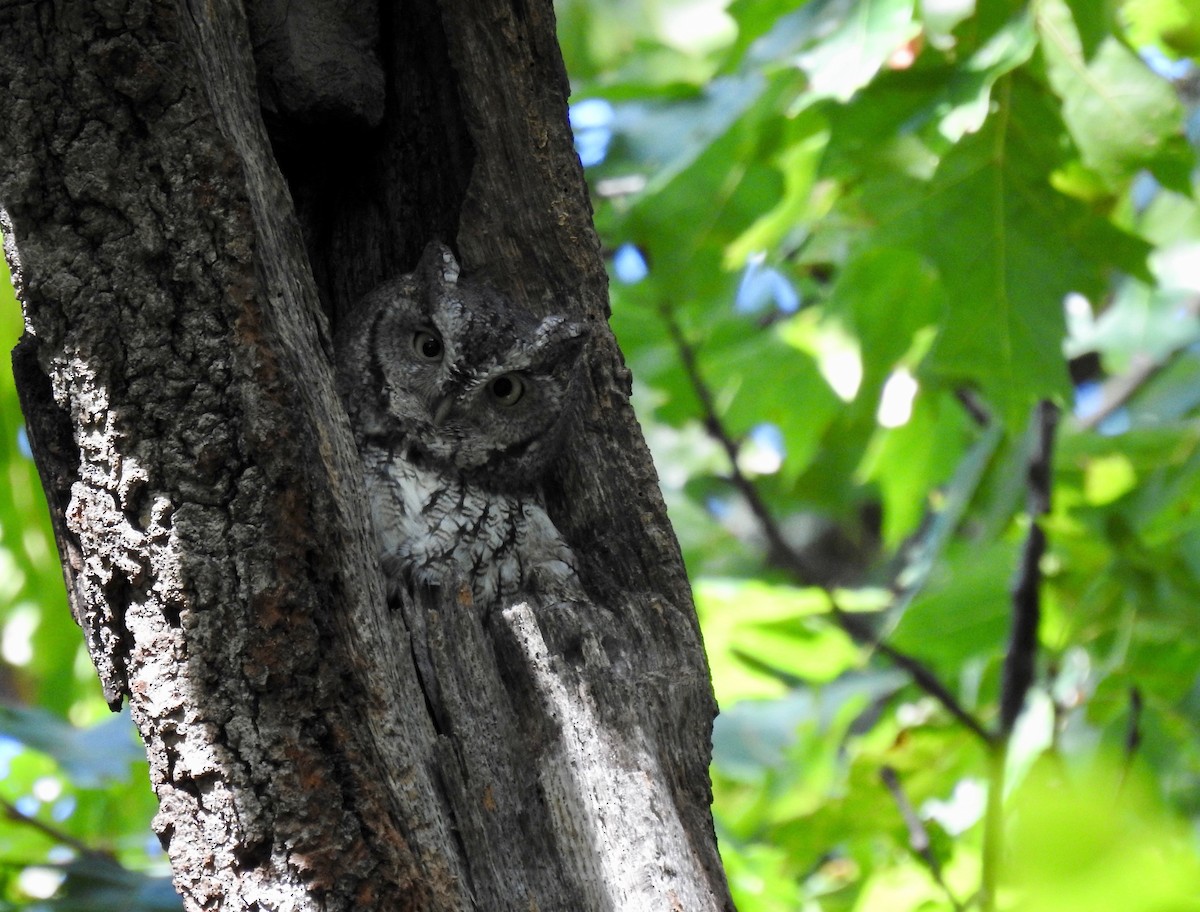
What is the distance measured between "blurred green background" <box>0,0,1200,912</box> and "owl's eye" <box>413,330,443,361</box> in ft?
3.11

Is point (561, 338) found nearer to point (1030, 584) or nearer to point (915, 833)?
point (915, 833)

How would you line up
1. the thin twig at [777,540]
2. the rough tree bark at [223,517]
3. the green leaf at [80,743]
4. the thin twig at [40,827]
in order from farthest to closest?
1. the thin twig at [777,540]
2. the thin twig at [40,827]
3. the green leaf at [80,743]
4. the rough tree bark at [223,517]

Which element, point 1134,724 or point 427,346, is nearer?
point 427,346

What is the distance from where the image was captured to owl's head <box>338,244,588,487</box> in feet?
6.82

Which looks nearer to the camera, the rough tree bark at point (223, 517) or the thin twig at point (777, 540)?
the rough tree bark at point (223, 517)

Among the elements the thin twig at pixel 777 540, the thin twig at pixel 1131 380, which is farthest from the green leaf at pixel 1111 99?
the thin twig at pixel 1131 380

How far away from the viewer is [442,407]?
2205 millimetres

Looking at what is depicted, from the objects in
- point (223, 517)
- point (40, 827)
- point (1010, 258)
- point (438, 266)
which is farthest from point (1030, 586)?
point (223, 517)

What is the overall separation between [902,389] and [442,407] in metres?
1.97

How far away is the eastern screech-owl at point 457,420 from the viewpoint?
2.03 m

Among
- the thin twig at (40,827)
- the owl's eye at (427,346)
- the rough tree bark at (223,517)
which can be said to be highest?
the owl's eye at (427,346)

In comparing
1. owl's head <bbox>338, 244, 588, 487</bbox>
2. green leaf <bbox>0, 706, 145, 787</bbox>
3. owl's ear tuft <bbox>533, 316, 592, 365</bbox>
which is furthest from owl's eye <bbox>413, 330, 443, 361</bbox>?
green leaf <bbox>0, 706, 145, 787</bbox>

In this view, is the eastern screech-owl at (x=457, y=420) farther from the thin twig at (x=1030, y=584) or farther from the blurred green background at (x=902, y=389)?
the thin twig at (x=1030, y=584)

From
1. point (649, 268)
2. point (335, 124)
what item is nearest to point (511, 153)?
point (335, 124)
